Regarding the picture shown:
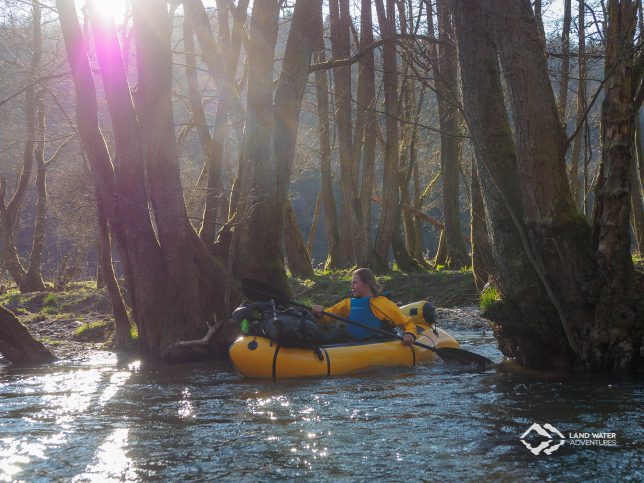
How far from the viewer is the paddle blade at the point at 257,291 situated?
968 centimetres

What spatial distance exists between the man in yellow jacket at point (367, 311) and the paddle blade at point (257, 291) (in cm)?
93

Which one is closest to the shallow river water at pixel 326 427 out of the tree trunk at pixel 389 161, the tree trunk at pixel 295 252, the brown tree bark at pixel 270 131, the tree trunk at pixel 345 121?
the brown tree bark at pixel 270 131

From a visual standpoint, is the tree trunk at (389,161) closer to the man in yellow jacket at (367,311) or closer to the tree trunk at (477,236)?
the tree trunk at (477,236)

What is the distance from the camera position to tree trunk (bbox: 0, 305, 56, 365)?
9375mm

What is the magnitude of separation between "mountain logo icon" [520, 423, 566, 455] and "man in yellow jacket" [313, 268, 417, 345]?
11.3ft

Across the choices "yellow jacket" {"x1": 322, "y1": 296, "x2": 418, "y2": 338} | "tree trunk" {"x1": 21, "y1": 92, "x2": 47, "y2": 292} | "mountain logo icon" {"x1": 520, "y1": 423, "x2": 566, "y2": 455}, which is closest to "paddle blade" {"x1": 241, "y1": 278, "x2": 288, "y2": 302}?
"yellow jacket" {"x1": 322, "y1": 296, "x2": 418, "y2": 338}

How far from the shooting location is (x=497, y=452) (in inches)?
191

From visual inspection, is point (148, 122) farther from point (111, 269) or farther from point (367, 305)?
point (367, 305)

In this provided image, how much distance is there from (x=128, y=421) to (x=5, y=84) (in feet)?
39.1

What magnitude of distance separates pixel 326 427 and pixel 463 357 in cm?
331

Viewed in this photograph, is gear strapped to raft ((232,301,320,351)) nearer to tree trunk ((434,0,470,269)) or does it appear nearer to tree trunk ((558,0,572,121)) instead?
tree trunk ((558,0,572,121))

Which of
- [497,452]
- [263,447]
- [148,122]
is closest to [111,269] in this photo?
[148,122]

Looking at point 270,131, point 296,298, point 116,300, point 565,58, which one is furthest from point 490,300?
point 296,298

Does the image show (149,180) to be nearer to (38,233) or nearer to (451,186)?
(451,186)
